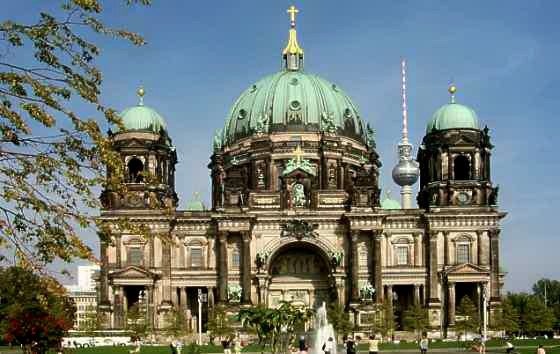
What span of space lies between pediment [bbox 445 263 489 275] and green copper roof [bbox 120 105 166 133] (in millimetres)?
37400

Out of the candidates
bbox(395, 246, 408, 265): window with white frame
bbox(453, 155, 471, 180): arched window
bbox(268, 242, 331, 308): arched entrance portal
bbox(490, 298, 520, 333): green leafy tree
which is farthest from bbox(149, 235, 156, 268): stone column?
bbox(490, 298, 520, 333): green leafy tree

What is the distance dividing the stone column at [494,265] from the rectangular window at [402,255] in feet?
31.0

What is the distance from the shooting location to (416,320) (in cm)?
9588

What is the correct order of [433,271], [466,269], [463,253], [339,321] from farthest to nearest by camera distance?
[463,253] < [433,271] < [466,269] < [339,321]

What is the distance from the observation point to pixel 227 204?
10288cm

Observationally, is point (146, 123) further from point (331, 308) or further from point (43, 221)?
point (43, 221)

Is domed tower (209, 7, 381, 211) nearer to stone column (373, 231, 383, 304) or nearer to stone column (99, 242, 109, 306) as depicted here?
stone column (373, 231, 383, 304)

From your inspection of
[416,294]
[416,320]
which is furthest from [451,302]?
[416,320]

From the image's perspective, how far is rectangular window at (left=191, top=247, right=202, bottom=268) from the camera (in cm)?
10325

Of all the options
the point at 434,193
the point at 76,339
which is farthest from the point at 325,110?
the point at 76,339

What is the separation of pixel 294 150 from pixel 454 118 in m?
19.7

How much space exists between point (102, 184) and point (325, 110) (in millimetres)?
95430

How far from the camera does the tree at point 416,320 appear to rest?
314ft

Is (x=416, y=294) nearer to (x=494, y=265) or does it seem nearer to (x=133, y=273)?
(x=494, y=265)
